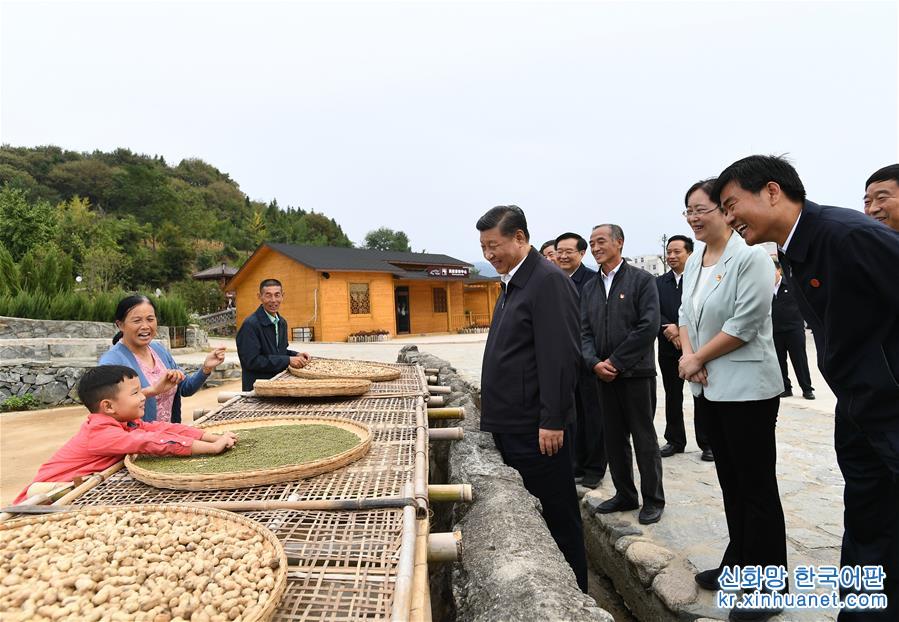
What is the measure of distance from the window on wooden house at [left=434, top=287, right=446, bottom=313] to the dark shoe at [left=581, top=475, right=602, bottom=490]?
1980 cm

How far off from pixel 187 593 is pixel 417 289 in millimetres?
22005

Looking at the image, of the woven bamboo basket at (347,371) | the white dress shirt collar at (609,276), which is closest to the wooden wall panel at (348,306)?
the woven bamboo basket at (347,371)

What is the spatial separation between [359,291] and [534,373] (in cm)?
1788

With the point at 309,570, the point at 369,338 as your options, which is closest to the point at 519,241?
the point at 309,570

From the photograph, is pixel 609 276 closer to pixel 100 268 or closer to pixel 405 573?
pixel 405 573

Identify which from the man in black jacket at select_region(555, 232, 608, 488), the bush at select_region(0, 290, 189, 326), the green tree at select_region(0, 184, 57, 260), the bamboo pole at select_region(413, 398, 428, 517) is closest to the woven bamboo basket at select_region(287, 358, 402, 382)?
the bamboo pole at select_region(413, 398, 428, 517)

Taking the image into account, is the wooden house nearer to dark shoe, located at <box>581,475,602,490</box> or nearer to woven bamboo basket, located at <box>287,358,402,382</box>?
woven bamboo basket, located at <box>287,358,402,382</box>

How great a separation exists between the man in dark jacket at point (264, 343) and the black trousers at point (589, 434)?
2.26 m

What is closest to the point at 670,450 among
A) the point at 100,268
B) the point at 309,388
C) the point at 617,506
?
the point at 617,506

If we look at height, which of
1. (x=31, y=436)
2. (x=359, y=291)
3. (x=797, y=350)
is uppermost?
(x=359, y=291)

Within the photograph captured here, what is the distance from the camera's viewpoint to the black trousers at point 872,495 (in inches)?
59.0

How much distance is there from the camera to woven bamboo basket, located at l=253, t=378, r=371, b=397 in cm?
286

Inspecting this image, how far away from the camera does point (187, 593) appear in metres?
1.00

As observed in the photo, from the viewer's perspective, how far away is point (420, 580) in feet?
3.70
